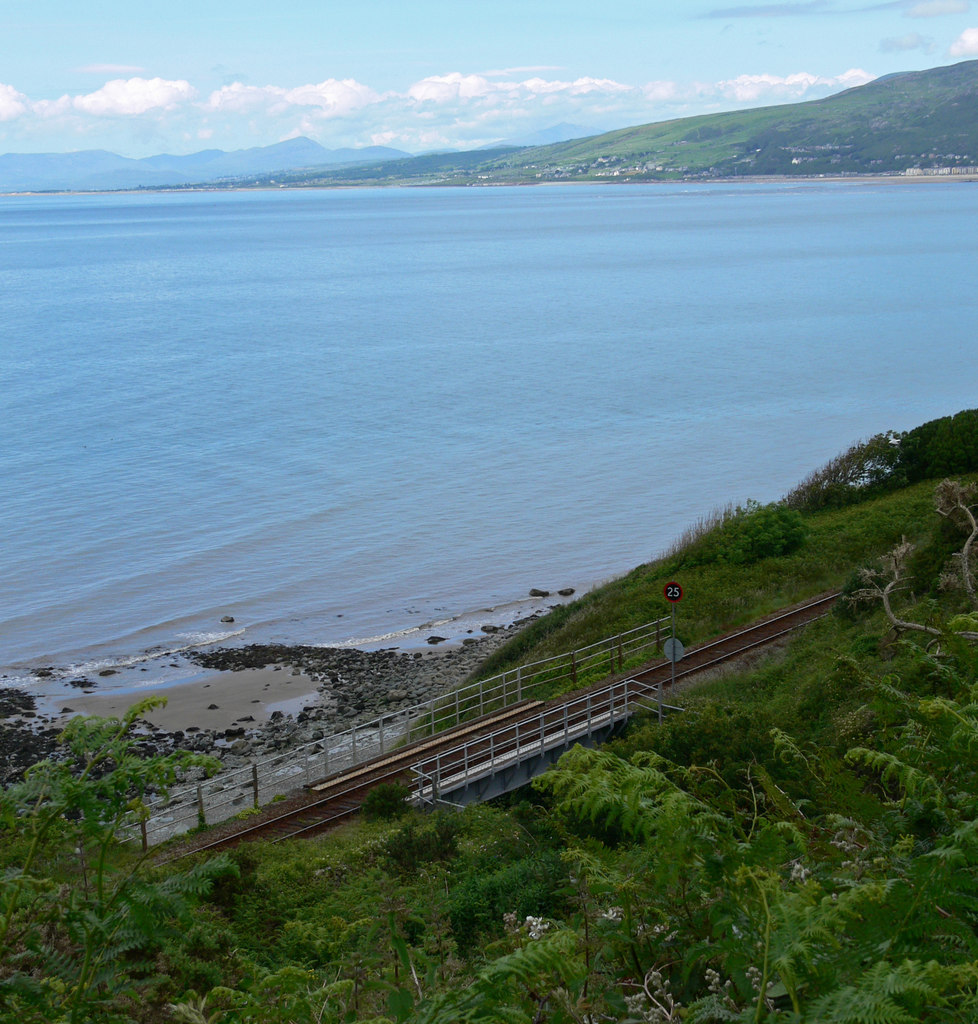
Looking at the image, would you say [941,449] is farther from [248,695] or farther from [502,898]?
[502,898]

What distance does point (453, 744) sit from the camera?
61.2ft

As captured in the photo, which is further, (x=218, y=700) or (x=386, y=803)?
(x=218, y=700)

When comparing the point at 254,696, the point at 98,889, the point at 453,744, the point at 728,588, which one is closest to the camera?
the point at 98,889

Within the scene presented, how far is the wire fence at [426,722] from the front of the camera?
64.3ft

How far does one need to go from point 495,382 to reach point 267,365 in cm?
2121

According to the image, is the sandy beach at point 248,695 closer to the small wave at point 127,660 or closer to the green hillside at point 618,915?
the small wave at point 127,660

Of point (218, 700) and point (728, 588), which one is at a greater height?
point (728, 588)

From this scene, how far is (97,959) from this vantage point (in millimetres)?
3412

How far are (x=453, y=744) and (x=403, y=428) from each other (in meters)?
43.7

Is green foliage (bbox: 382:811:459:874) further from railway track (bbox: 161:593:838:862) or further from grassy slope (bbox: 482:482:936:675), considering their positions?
grassy slope (bbox: 482:482:936:675)

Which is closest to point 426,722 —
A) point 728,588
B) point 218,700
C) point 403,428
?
point 728,588

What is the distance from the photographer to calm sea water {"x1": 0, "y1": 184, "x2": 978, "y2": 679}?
38406 mm

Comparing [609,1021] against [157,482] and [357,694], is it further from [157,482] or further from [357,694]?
[157,482]

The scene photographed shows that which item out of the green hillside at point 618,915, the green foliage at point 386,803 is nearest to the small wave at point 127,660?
the green foliage at point 386,803
